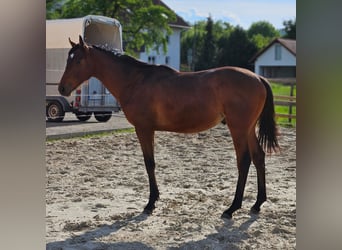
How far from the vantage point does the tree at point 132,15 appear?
48.4 ft

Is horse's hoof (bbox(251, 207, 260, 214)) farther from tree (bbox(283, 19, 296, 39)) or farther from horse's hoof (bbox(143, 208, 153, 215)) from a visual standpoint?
tree (bbox(283, 19, 296, 39))

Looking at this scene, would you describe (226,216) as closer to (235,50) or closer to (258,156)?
(258,156)

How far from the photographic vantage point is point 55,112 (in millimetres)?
10453

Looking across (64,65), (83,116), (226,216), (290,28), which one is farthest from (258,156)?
(290,28)

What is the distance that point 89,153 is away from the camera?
A: 6.36m

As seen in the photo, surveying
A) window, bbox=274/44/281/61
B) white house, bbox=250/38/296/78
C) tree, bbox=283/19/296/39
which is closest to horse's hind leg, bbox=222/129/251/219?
white house, bbox=250/38/296/78

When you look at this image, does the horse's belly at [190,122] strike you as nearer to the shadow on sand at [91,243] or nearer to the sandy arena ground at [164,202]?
the sandy arena ground at [164,202]

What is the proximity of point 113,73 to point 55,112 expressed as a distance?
6.95 metres

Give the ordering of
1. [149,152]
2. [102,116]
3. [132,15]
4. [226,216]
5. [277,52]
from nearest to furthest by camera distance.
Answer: [226,216]
[149,152]
[102,116]
[132,15]
[277,52]

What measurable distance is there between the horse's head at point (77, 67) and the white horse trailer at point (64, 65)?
20.8ft

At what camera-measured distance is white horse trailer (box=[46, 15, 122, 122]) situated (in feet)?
33.9

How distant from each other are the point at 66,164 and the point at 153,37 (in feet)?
35.4
